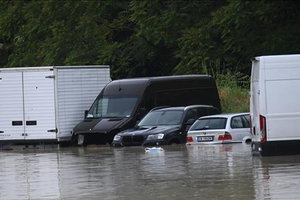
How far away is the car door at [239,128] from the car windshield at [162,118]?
104 inches

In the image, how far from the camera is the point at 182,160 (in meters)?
21.5

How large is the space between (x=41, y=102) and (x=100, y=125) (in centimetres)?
295

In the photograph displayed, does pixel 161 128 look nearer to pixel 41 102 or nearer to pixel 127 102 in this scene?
pixel 127 102

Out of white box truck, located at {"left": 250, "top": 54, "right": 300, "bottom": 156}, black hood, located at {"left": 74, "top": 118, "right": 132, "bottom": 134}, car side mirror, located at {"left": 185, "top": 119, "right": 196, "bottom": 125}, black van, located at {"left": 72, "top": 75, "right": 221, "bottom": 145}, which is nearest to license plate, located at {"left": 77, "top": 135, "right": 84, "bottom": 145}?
black van, located at {"left": 72, "top": 75, "right": 221, "bottom": 145}

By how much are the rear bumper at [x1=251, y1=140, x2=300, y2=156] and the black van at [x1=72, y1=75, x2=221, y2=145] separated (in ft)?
35.5

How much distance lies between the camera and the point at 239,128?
88.0 feet

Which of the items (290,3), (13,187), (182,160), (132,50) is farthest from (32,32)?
(13,187)

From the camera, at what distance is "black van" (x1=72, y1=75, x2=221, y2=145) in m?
30.9

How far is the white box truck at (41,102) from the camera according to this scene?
3241 cm

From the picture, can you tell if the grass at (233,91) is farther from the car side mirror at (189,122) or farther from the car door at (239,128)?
the car door at (239,128)

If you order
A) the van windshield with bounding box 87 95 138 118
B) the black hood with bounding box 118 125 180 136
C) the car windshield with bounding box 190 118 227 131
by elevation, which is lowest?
the black hood with bounding box 118 125 180 136

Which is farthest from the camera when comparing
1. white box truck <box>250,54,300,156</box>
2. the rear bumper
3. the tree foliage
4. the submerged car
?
the tree foliage

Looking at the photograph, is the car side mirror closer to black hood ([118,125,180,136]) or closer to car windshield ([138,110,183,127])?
car windshield ([138,110,183,127])

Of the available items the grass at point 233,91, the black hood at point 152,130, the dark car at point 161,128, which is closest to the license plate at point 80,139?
the dark car at point 161,128
